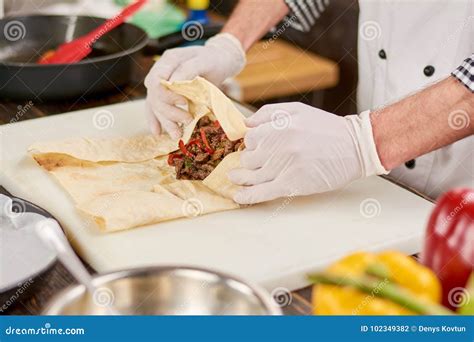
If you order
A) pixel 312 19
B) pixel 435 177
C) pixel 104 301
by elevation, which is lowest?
pixel 435 177

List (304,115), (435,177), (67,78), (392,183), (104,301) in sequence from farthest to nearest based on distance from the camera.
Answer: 1. (67,78)
2. (435,177)
3. (392,183)
4. (304,115)
5. (104,301)

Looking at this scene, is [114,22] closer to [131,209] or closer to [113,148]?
[113,148]

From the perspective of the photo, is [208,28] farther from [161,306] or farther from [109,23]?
[161,306]

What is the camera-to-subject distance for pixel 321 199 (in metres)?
1.49

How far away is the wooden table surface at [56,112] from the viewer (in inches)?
43.3

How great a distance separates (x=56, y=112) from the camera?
188cm

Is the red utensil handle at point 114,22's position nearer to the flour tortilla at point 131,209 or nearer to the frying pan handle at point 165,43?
the frying pan handle at point 165,43

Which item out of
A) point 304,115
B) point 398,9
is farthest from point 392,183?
point 398,9

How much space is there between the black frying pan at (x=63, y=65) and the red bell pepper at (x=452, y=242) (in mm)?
1090

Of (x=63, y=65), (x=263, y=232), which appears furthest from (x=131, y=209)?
(x=63, y=65)

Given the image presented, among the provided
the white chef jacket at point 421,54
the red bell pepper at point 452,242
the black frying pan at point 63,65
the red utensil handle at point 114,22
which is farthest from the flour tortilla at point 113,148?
the red bell pepper at point 452,242

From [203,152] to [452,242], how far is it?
703mm

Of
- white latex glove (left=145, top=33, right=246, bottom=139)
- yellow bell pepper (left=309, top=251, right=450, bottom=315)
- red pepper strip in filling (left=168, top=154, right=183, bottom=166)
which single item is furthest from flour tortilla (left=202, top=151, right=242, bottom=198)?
yellow bell pepper (left=309, top=251, right=450, bottom=315)
